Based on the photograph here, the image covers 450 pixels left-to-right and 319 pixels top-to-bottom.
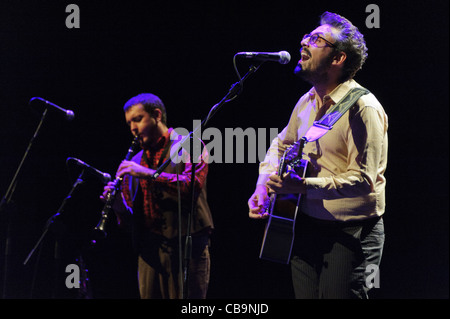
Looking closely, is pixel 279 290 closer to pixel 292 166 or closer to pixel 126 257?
pixel 126 257

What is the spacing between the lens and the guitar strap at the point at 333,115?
7.69ft

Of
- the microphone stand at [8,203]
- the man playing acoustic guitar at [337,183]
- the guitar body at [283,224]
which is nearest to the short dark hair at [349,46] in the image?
the man playing acoustic guitar at [337,183]

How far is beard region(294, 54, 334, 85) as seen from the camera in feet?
8.15

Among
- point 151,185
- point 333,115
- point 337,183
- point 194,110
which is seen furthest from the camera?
point 194,110

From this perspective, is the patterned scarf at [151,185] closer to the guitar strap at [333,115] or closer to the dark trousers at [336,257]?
the dark trousers at [336,257]

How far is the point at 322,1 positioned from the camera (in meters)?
3.88

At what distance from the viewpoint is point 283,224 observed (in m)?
2.48

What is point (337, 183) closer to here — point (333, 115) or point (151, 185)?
point (333, 115)

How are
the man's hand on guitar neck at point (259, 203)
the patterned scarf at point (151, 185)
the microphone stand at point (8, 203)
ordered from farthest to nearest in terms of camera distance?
the microphone stand at point (8, 203), the patterned scarf at point (151, 185), the man's hand on guitar neck at point (259, 203)

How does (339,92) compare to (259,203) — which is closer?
(339,92)

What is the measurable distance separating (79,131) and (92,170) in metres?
1.19

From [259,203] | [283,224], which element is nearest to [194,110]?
[259,203]

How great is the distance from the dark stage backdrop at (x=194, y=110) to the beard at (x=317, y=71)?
1566 millimetres

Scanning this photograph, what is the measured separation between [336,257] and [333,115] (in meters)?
0.70
